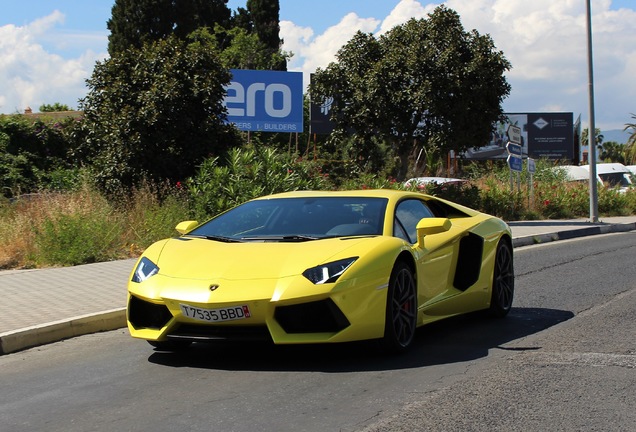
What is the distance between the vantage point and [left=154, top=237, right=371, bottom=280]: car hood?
6035 millimetres

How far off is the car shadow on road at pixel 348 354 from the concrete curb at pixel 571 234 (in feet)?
35.0

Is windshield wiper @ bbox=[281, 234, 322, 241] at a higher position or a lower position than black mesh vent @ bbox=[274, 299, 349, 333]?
higher

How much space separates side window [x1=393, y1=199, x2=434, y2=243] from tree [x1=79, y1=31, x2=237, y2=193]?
9908 millimetres

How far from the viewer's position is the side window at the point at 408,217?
7039mm

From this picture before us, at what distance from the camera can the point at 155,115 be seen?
17016mm

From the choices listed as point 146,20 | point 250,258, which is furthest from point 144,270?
point 146,20

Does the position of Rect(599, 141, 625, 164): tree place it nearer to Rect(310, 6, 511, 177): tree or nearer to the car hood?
Rect(310, 6, 511, 177): tree

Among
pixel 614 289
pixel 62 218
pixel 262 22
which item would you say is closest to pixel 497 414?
pixel 614 289

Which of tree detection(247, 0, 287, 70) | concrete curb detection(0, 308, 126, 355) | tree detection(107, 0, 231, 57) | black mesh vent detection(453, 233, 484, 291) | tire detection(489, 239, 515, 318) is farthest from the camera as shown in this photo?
tree detection(247, 0, 287, 70)

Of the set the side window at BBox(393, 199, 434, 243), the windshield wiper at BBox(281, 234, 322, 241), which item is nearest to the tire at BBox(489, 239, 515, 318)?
the side window at BBox(393, 199, 434, 243)

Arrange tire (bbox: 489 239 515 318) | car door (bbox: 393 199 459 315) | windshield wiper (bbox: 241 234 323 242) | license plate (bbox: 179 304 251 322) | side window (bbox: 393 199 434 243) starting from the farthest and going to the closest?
tire (bbox: 489 239 515 318) < side window (bbox: 393 199 434 243) < car door (bbox: 393 199 459 315) < windshield wiper (bbox: 241 234 323 242) < license plate (bbox: 179 304 251 322)

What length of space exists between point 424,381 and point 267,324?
3.68 feet

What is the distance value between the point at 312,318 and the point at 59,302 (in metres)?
4.07

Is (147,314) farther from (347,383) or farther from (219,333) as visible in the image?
(347,383)
